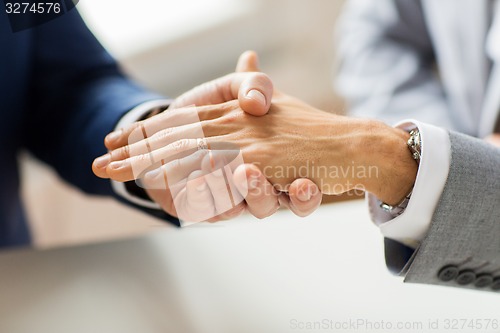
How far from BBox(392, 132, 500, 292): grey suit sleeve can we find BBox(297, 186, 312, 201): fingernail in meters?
0.13

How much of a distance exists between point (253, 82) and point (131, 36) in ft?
3.13

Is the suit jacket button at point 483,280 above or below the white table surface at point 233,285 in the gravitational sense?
above

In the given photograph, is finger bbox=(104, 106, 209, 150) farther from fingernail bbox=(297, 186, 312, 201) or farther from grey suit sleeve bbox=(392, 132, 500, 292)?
grey suit sleeve bbox=(392, 132, 500, 292)

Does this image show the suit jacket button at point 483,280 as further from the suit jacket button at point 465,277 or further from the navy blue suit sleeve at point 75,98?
the navy blue suit sleeve at point 75,98

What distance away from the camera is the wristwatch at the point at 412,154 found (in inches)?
23.2

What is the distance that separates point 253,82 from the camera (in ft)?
1.93

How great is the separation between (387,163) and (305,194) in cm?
10

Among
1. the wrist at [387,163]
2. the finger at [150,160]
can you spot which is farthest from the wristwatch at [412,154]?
the finger at [150,160]

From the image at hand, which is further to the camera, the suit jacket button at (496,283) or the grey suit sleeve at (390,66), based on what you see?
the grey suit sleeve at (390,66)

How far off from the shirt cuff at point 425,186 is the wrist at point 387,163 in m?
0.02

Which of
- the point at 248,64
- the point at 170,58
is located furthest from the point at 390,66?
the point at 170,58

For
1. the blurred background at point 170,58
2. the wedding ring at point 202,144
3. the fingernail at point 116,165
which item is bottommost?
the blurred background at point 170,58

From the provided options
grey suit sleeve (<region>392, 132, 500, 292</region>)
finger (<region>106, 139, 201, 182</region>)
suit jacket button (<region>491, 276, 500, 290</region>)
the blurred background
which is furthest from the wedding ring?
the blurred background

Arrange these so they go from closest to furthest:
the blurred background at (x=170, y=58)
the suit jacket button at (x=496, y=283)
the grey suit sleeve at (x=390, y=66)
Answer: the suit jacket button at (x=496, y=283), the grey suit sleeve at (x=390, y=66), the blurred background at (x=170, y=58)
